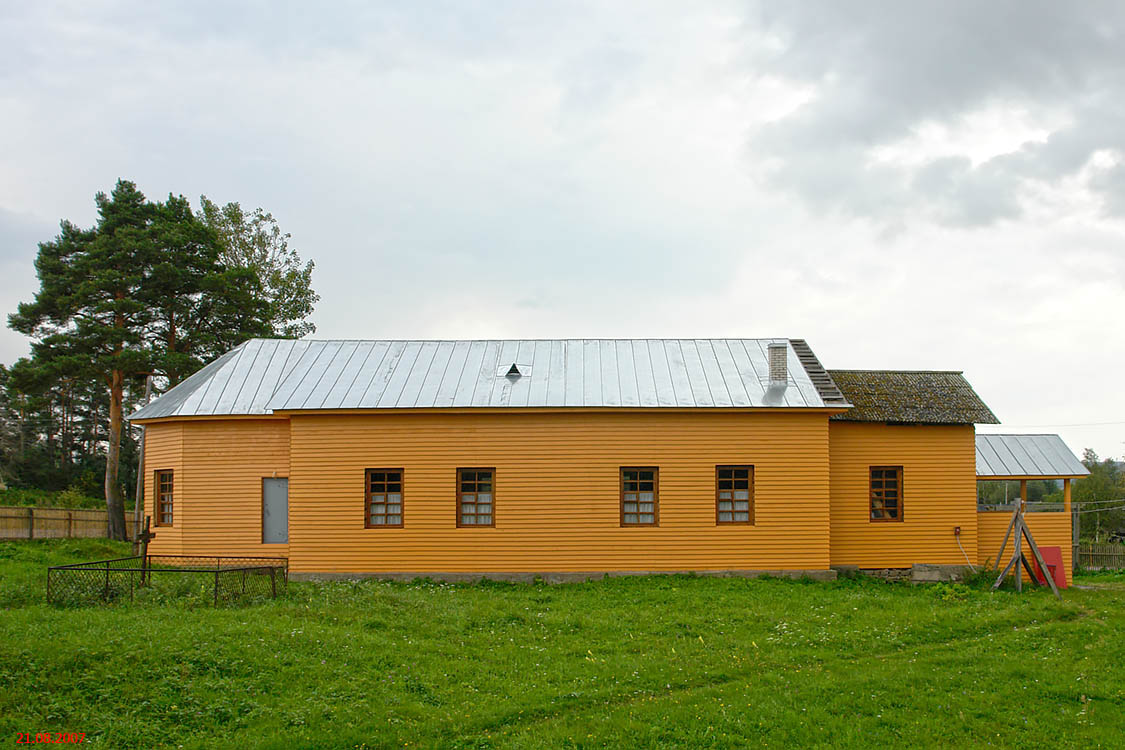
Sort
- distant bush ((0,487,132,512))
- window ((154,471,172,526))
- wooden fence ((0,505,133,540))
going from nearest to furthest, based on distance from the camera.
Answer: window ((154,471,172,526)) < wooden fence ((0,505,133,540)) < distant bush ((0,487,132,512))

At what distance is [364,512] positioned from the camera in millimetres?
19938

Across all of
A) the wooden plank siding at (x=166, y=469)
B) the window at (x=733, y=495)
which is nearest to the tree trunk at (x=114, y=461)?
the wooden plank siding at (x=166, y=469)

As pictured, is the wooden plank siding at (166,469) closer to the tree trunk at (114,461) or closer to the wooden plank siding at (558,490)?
the wooden plank siding at (558,490)

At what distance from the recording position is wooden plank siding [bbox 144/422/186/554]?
20.9m

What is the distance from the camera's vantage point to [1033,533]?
2098 cm

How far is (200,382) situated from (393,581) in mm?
7989

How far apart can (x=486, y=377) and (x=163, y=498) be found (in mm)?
8582

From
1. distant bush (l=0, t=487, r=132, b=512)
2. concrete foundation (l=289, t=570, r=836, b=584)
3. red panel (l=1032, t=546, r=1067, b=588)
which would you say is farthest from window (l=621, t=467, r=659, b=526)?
distant bush (l=0, t=487, r=132, b=512)

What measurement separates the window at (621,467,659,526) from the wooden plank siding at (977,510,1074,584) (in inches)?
317

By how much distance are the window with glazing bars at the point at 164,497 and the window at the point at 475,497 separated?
734cm

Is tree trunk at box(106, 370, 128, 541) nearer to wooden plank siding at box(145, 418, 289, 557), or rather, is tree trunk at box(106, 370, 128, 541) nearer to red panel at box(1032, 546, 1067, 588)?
wooden plank siding at box(145, 418, 289, 557)

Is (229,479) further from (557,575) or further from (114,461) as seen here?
(114,461)

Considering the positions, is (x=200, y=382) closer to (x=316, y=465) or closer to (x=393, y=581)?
(x=316, y=465)

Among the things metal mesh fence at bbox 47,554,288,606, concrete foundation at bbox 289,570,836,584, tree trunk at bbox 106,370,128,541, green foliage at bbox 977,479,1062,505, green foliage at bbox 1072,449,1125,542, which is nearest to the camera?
metal mesh fence at bbox 47,554,288,606
